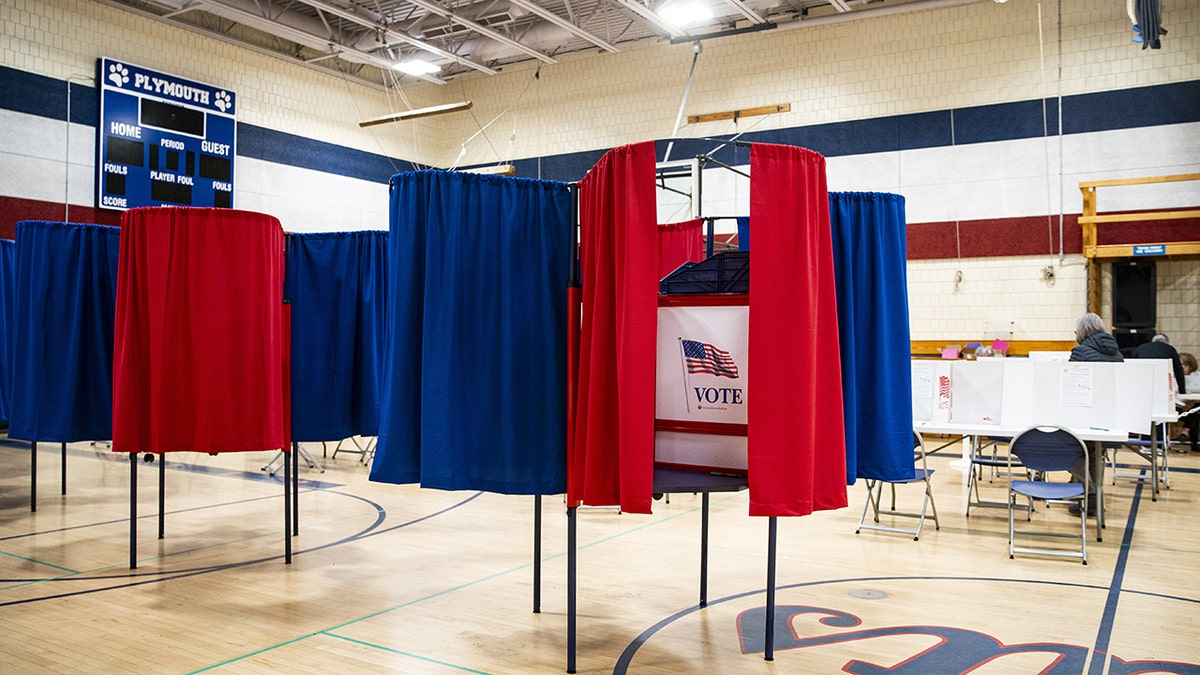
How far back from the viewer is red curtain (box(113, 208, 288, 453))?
504 centimetres

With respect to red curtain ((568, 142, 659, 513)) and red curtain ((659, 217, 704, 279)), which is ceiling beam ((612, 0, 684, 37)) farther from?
red curtain ((568, 142, 659, 513))

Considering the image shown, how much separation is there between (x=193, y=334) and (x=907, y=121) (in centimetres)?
1214

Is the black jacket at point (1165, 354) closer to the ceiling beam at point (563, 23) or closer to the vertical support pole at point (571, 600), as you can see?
the ceiling beam at point (563, 23)

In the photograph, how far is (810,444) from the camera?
328cm

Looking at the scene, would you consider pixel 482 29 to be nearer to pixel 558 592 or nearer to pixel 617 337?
pixel 558 592

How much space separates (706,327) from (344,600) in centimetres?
262

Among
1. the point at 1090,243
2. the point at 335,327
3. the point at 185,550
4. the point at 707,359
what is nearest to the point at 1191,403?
the point at 1090,243

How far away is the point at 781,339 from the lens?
3.25m

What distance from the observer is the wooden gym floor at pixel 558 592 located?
384cm

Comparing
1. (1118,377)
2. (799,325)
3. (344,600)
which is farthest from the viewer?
(1118,377)

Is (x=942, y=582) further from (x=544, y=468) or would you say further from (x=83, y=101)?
(x=83, y=101)

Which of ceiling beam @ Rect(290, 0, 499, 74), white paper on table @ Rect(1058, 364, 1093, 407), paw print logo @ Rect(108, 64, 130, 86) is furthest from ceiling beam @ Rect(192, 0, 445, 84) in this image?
white paper on table @ Rect(1058, 364, 1093, 407)

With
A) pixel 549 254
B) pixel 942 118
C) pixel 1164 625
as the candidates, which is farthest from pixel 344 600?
pixel 942 118

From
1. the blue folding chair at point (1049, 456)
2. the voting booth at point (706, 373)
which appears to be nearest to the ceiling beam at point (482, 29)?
the blue folding chair at point (1049, 456)
